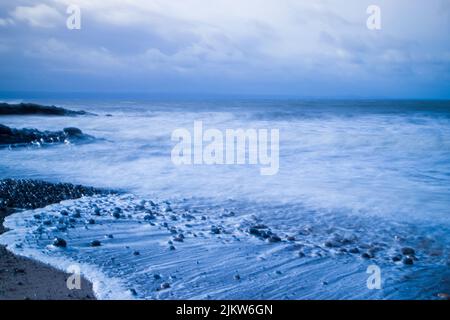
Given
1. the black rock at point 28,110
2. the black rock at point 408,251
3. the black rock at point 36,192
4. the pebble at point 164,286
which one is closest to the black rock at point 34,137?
the black rock at point 36,192

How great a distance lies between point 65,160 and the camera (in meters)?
7.48

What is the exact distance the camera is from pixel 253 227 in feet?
13.2

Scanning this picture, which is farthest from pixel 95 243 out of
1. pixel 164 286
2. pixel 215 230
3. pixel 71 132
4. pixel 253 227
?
pixel 71 132

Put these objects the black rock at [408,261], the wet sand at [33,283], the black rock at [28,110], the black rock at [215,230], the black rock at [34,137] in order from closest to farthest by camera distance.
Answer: the wet sand at [33,283] < the black rock at [408,261] < the black rock at [215,230] < the black rock at [34,137] < the black rock at [28,110]

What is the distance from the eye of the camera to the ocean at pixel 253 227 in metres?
2.98

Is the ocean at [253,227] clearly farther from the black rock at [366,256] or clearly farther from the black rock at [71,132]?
the black rock at [71,132]

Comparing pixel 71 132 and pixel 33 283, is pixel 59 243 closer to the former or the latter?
pixel 33 283

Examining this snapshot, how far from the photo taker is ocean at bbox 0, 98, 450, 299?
2980 millimetres

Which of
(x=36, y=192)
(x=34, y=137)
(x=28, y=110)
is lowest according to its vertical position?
(x=36, y=192)

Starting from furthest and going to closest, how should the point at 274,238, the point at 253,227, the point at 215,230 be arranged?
1. the point at 253,227
2. the point at 215,230
3. the point at 274,238

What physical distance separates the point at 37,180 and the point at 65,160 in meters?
1.78
